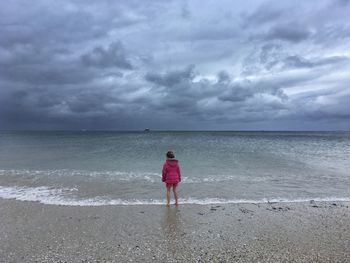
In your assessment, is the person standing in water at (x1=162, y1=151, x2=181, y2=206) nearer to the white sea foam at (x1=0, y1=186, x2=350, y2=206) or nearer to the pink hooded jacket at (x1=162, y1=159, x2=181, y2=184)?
the pink hooded jacket at (x1=162, y1=159, x2=181, y2=184)

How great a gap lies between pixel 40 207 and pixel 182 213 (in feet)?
19.9

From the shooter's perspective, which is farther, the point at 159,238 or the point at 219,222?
the point at 219,222

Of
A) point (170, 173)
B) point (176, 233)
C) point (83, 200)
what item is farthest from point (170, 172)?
point (83, 200)

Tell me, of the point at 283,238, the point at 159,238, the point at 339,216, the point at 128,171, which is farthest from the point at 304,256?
the point at 128,171

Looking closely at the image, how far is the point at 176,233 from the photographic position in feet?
30.7

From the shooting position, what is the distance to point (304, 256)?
764cm

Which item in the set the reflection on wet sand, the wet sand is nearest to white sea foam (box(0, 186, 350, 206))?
the wet sand

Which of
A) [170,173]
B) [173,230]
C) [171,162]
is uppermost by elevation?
[171,162]

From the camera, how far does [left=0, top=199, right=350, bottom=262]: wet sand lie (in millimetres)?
7625

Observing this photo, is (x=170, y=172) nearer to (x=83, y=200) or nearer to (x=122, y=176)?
(x=83, y=200)

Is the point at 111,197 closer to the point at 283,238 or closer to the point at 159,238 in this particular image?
the point at 159,238

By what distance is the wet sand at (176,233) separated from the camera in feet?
25.0

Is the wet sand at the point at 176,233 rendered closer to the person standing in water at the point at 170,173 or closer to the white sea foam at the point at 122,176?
the person standing in water at the point at 170,173

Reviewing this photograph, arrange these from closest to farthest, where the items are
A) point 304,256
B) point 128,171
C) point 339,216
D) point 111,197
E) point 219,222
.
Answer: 1. point 304,256
2. point 219,222
3. point 339,216
4. point 111,197
5. point 128,171
